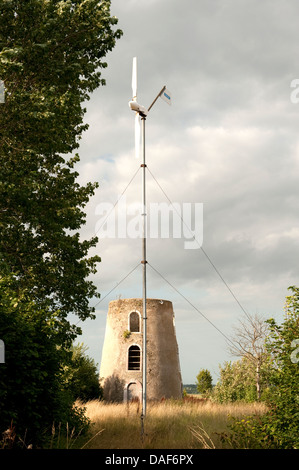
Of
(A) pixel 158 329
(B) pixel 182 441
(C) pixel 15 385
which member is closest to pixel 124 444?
(B) pixel 182 441

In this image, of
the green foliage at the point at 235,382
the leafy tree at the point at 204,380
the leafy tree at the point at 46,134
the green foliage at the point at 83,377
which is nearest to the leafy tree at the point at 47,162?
the leafy tree at the point at 46,134

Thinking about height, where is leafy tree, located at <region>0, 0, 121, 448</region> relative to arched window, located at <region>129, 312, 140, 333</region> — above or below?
above

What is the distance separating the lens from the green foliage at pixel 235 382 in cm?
3172

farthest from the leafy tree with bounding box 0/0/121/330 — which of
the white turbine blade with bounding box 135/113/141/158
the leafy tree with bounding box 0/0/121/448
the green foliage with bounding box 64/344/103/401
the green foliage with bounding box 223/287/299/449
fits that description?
the green foliage with bounding box 64/344/103/401

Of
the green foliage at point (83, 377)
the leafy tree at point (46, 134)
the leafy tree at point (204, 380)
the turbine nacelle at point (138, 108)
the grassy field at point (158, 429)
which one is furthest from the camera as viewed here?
the leafy tree at point (204, 380)

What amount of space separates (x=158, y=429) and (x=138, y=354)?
592 inches

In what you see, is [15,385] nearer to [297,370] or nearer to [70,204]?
[297,370]

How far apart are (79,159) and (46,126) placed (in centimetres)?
535

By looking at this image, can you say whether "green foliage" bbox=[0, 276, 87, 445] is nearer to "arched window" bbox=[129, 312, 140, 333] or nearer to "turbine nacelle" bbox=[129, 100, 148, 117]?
"turbine nacelle" bbox=[129, 100, 148, 117]

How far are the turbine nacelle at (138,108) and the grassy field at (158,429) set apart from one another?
45.3ft

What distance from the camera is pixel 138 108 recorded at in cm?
2039

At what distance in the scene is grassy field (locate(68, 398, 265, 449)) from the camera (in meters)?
13.1

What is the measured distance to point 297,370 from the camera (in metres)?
9.16

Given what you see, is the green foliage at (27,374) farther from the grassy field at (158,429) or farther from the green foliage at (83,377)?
the green foliage at (83,377)
